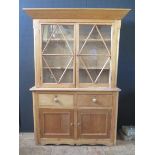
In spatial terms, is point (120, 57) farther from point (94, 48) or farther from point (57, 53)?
point (57, 53)

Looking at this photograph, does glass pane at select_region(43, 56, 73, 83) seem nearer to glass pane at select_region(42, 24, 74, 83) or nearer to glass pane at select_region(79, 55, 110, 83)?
glass pane at select_region(42, 24, 74, 83)

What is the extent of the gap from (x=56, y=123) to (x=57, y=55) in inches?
35.6

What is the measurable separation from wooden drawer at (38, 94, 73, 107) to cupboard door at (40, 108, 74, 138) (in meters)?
0.08

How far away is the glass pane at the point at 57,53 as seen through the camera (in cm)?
296

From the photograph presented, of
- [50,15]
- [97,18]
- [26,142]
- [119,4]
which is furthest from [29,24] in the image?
[26,142]

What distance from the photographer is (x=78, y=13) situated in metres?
2.82

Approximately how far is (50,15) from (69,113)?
50.6 inches

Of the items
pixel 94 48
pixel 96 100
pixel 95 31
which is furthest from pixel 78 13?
pixel 96 100

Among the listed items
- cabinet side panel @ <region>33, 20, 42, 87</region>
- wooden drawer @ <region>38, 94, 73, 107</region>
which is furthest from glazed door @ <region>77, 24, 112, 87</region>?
cabinet side panel @ <region>33, 20, 42, 87</region>

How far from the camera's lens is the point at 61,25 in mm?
2932

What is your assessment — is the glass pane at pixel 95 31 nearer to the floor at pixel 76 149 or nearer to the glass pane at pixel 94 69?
the glass pane at pixel 94 69

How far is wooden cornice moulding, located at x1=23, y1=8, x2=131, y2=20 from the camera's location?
2.77 metres

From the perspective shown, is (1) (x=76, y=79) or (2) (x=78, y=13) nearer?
(2) (x=78, y=13)
